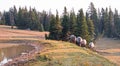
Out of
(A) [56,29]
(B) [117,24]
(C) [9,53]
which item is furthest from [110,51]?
(B) [117,24]

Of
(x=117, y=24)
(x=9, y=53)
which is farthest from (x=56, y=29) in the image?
(x=117, y=24)

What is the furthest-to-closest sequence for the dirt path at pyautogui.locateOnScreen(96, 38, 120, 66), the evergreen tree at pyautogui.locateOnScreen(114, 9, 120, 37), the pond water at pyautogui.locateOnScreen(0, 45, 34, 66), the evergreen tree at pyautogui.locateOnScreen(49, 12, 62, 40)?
the evergreen tree at pyautogui.locateOnScreen(114, 9, 120, 37) < the evergreen tree at pyautogui.locateOnScreen(49, 12, 62, 40) < the dirt path at pyautogui.locateOnScreen(96, 38, 120, 66) < the pond water at pyautogui.locateOnScreen(0, 45, 34, 66)

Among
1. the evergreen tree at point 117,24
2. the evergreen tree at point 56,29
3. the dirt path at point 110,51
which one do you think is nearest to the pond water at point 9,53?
the dirt path at point 110,51

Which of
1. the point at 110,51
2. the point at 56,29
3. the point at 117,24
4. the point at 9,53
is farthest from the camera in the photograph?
the point at 117,24

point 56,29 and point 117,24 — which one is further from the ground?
point 117,24

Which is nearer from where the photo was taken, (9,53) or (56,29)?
(9,53)

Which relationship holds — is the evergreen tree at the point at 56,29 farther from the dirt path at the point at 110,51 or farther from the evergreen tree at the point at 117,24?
the evergreen tree at the point at 117,24

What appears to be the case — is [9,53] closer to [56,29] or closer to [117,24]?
[56,29]

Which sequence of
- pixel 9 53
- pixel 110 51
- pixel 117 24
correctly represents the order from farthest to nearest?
pixel 117 24
pixel 110 51
pixel 9 53

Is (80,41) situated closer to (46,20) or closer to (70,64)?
(70,64)

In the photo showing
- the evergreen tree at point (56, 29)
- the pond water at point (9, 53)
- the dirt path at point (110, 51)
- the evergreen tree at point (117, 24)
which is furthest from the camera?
the evergreen tree at point (117, 24)

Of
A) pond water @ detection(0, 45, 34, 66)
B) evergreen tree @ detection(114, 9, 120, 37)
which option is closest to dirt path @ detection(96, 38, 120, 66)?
pond water @ detection(0, 45, 34, 66)

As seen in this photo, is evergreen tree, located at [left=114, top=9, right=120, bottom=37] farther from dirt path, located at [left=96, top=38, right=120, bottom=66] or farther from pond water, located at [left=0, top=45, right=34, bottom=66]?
pond water, located at [left=0, top=45, right=34, bottom=66]

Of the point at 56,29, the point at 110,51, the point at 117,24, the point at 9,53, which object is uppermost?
the point at 117,24
